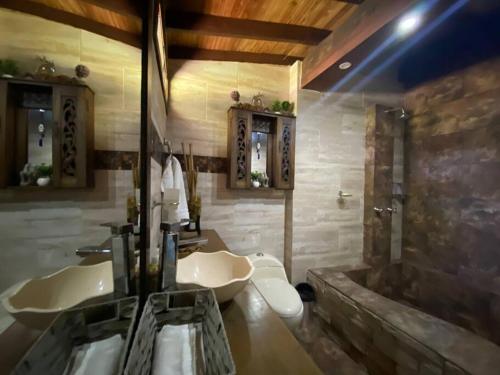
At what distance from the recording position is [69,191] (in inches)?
21.0

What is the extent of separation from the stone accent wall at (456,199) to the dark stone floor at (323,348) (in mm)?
1232

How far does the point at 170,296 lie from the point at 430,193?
271cm

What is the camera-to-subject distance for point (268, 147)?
2.22m

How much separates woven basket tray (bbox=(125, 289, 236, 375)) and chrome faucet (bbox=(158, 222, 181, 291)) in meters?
0.08

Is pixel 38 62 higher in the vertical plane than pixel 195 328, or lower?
higher

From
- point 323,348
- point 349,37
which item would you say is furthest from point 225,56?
point 323,348

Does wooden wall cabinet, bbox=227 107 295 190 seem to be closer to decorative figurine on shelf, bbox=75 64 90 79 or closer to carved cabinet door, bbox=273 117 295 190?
carved cabinet door, bbox=273 117 295 190

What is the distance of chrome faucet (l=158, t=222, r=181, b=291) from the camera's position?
0.73 meters

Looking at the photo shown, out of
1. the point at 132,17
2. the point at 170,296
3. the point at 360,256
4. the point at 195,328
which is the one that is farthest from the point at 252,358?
the point at 360,256

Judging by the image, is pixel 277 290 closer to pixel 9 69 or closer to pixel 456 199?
pixel 9 69

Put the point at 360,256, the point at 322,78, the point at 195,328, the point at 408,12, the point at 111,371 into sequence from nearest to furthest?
the point at 111,371 → the point at 195,328 → the point at 408,12 → the point at 322,78 → the point at 360,256

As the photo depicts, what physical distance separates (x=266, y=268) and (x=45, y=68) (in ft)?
5.87

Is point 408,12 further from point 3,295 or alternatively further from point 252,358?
point 3,295

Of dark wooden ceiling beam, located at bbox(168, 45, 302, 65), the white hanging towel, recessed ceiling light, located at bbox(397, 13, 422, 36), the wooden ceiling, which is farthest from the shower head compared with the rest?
the white hanging towel
